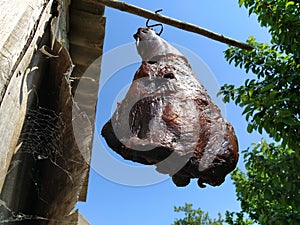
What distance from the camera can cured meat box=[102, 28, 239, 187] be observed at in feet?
3.43

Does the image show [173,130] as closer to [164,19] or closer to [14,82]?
[14,82]

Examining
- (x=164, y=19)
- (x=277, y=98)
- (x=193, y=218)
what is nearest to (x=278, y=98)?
(x=277, y=98)

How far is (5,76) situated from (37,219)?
2.33 feet

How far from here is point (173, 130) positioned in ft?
3.57

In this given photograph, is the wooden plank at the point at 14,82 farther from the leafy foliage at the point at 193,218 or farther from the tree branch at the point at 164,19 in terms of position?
the leafy foliage at the point at 193,218

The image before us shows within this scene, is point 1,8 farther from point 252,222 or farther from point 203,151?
point 252,222

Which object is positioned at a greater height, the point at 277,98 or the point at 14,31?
the point at 277,98

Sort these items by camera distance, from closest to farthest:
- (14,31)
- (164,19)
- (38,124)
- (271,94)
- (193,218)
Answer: (14,31) < (38,124) < (164,19) < (271,94) < (193,218)

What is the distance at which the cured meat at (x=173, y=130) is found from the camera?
1.04 meters

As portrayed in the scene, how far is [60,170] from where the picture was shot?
4.35ft

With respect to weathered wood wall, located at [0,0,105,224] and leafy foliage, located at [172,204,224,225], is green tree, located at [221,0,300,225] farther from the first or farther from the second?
leafy foliage, located at [172,204,224,225]

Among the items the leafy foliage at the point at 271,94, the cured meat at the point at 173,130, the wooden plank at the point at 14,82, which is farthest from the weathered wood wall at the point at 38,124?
the leafy foliage at the point at 271,94

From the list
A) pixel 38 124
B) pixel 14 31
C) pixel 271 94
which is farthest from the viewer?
pixel 271 94

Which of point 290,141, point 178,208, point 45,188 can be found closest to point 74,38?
point 45,188
